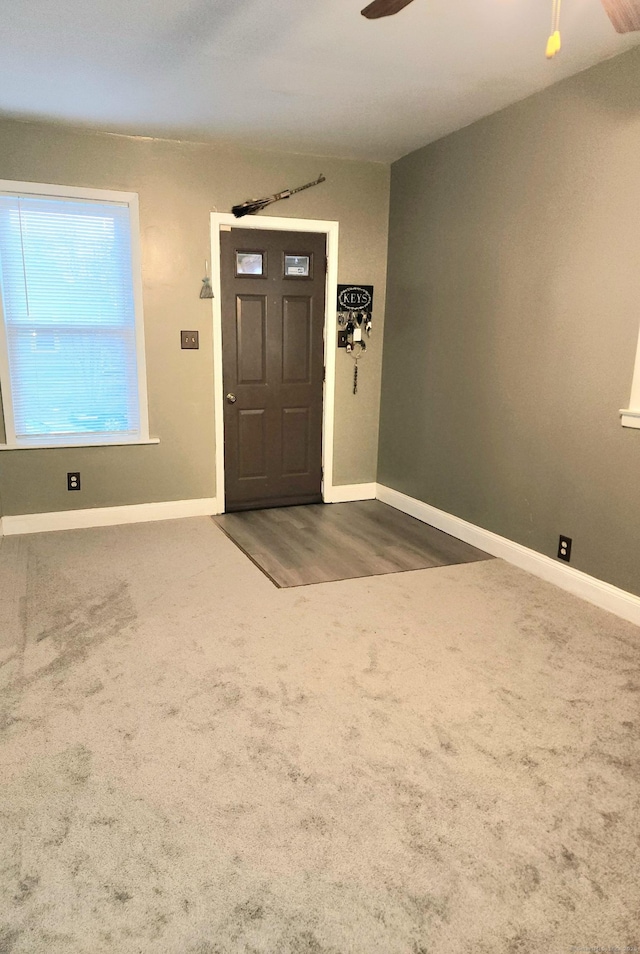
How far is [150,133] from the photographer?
12.8 feet

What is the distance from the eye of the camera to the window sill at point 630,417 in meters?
2.81

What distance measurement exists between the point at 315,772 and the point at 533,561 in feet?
6.77

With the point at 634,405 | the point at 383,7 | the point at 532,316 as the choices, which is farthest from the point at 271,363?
the point at 383,7

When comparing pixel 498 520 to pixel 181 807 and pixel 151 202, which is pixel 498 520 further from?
pixel 151 202

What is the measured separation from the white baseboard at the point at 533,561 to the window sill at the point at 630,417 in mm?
810

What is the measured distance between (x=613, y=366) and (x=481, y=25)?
1575 millimetres

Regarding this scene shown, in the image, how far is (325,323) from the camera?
4.71 metres

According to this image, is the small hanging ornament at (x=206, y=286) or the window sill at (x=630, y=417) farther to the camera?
the small hanging ornament at (x=206, y=286)

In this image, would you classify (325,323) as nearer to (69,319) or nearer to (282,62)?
(69,319)

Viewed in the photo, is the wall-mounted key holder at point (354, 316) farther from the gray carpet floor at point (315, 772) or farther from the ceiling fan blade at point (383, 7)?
the ceiling fan blade at point (383, 7)

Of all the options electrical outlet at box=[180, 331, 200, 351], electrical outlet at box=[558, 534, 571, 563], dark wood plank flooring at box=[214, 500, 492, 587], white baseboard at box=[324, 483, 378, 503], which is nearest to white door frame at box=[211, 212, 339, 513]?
white baseboard at box=[324, 483, 378, 503]

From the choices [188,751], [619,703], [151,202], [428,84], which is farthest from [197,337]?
[619,703]

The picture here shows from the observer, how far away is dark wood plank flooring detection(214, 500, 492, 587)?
3.56m

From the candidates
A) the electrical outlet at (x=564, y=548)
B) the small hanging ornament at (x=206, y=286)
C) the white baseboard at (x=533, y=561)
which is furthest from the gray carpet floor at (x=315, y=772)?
the small hanging ornament at (x=206, y=286)
